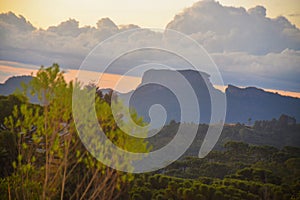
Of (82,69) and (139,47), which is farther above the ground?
(139,47)

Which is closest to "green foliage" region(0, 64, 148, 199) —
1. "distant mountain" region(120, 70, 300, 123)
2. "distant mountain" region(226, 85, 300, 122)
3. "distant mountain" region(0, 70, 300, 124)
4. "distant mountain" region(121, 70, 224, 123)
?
"distant mountain" region(0, 70, 300, 124)

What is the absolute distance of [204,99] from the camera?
7758 millimetres

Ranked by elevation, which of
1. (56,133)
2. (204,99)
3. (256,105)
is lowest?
(56,133)

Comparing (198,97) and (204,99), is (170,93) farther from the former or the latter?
(204,99)

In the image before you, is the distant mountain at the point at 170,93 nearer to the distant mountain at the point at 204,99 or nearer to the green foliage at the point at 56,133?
the distant mountain at the point at 204,99

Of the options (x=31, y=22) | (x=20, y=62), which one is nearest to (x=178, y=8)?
(x=31, y=22)

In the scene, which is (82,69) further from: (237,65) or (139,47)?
(237,65)

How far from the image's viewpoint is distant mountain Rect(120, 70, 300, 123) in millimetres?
6867

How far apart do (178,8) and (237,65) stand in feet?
8.61

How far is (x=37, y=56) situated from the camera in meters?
8.92

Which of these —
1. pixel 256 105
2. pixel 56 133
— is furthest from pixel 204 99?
pixel 256 105

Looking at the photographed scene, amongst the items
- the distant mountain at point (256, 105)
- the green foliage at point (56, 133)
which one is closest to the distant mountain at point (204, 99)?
Answer: the distant mountain at point (256, 105)

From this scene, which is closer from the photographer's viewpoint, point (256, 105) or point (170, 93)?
point (170, 93)

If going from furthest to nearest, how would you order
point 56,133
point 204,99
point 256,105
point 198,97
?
point 256,105 → point 204,99 → point 198,97 → point 56,133
